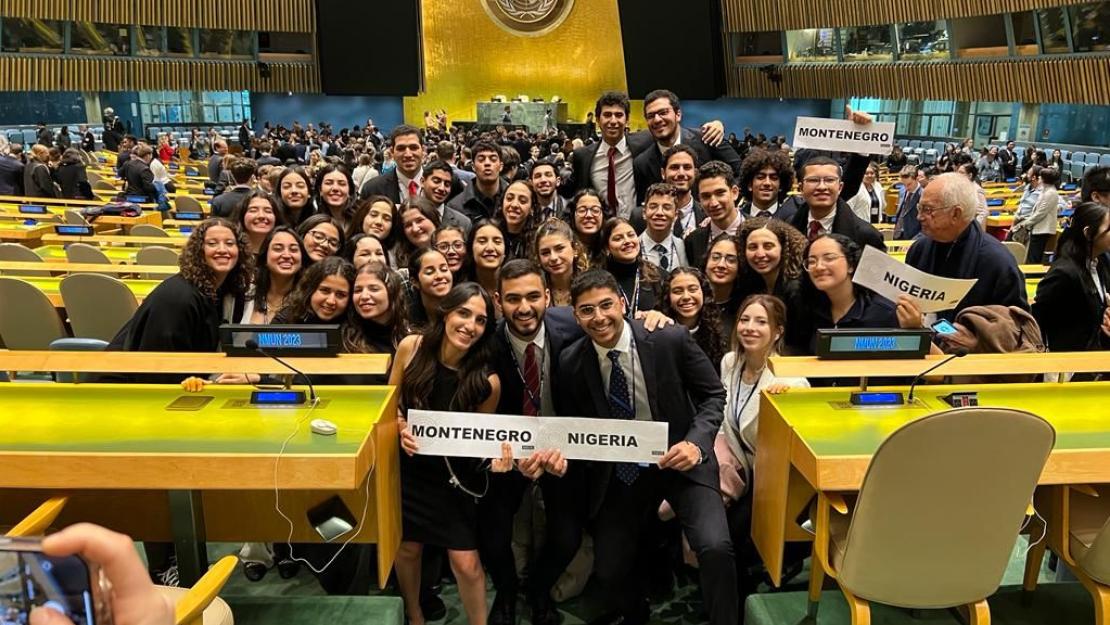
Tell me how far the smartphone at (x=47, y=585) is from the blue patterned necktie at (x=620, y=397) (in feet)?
5.53

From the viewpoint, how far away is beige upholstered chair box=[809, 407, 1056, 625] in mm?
1792

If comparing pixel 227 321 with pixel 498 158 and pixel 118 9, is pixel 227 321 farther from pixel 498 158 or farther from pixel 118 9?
pixel 118 9

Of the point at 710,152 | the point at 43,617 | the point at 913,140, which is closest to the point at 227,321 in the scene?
the point at 43,617

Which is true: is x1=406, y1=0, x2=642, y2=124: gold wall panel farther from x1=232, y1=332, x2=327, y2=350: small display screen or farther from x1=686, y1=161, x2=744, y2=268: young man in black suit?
x1=232, y1=332, x2=327, y2=350: small display screen

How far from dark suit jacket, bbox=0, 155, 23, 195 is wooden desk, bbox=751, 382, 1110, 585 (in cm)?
1110

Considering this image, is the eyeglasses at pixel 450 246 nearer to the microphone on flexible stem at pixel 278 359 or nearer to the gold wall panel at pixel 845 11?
the microphone on flexible stem at pixel 278 359

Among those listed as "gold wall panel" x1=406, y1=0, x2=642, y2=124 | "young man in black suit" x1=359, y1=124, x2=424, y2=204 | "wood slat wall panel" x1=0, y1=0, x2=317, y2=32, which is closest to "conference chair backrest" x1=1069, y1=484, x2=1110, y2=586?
"young man in black suit" x1=359, y1=124, x2=424, y2=204

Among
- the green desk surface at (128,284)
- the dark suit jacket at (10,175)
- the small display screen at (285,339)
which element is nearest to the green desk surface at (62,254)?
the green desk surface at (128,284)

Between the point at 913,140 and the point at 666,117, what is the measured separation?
1608 centimetres

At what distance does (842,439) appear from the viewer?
6.91 feet

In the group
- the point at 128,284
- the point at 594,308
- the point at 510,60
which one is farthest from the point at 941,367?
the point at 510,60

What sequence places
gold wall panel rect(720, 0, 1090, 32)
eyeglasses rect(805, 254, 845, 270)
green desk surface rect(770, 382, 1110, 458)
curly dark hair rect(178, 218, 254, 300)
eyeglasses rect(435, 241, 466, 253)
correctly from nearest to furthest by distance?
green desk surface rect(770, 382, 1110, 458) → eyeglasses rect(805, 254, 845, 270) → curly dark hair rect(178, 218, 254, 300) → eyeglasses rect(435, 241, 466, 253) → gold wall panel rect(720, 0, 1090, 32)

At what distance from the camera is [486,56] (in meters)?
22.7

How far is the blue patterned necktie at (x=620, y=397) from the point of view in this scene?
103 inches
